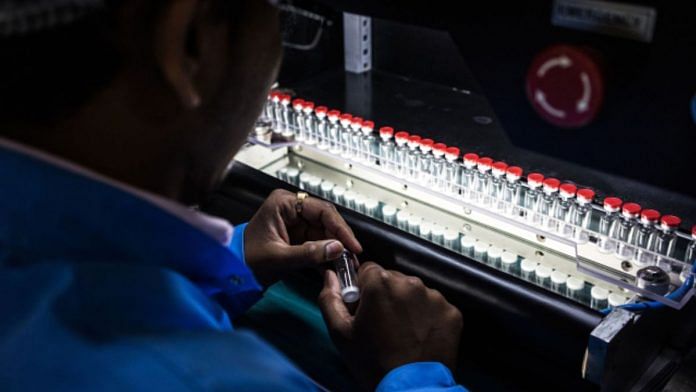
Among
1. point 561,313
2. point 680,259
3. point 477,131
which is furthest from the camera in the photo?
point 477,131

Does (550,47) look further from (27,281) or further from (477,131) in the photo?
(477,131)

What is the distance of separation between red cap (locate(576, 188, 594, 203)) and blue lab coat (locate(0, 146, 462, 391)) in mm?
810

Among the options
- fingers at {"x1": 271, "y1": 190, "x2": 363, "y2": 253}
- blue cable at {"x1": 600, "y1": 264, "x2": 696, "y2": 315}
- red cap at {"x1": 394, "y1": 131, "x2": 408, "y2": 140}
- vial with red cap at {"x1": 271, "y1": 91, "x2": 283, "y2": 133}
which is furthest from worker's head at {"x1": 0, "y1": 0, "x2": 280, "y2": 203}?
vial with red cap at {"x1": 271, "y1": 91, "x2": 283, "y2": 133}

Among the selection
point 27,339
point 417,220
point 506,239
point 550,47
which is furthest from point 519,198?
point 27,339

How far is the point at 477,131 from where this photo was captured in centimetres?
175

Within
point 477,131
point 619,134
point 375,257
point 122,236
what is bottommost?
point 375,257

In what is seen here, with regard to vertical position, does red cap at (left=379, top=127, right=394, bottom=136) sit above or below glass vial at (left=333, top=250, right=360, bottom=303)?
above

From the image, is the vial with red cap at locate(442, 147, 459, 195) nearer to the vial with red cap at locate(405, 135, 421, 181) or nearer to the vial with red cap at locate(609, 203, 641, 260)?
the vial with red cap at locate(405, 135, 421, 181)

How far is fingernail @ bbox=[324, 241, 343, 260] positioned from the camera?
132 centimetres

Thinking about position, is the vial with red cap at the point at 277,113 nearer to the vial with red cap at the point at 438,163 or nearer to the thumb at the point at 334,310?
the vial with red cap at the point at 438,163

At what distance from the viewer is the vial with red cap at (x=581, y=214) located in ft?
4.43

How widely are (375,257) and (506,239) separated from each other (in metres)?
0.29

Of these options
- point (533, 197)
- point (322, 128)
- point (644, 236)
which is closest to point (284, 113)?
point (322, 128)

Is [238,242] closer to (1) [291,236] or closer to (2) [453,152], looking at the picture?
(1) [291,236]
